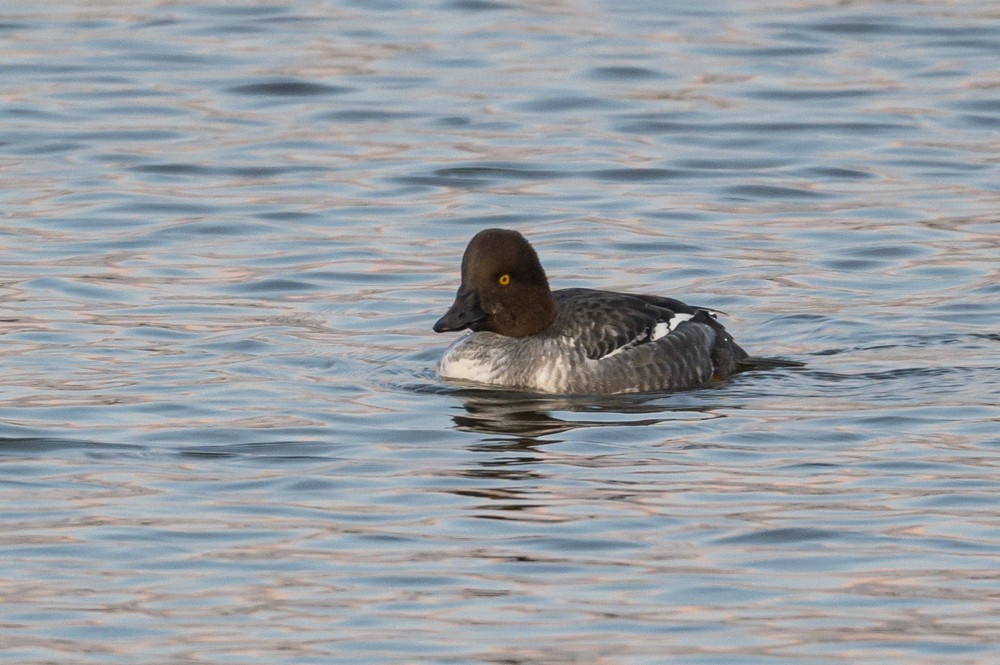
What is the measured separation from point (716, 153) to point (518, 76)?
3.53 m

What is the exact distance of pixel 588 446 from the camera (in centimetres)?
1173

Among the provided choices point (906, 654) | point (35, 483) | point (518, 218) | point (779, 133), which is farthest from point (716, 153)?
point (906, 654)

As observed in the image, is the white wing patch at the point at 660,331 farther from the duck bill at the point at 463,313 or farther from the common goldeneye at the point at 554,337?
the duck bill at the point at 463,313

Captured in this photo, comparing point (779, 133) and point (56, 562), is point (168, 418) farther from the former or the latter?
point (779, 133)

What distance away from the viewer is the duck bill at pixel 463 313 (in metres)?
13.2

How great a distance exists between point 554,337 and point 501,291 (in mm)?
426

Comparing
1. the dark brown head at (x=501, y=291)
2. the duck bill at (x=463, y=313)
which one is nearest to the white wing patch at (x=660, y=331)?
the dark brown head at (x=501, y=291)

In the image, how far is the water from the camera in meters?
8.91

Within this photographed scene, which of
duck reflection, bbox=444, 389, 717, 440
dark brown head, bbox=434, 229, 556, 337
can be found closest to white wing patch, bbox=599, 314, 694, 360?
duck reflection, bbox=444, 389, 717, 440

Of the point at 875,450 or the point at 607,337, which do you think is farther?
the point at 607,337

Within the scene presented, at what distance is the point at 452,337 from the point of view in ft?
49.2

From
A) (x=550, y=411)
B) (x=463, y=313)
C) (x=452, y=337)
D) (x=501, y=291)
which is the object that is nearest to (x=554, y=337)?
(x=501, y=291)

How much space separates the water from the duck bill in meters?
0.43

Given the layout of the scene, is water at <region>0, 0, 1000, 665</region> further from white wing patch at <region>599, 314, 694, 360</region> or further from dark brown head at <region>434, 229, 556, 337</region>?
dark brown head at <region>434, 229, 556, 337</region>
